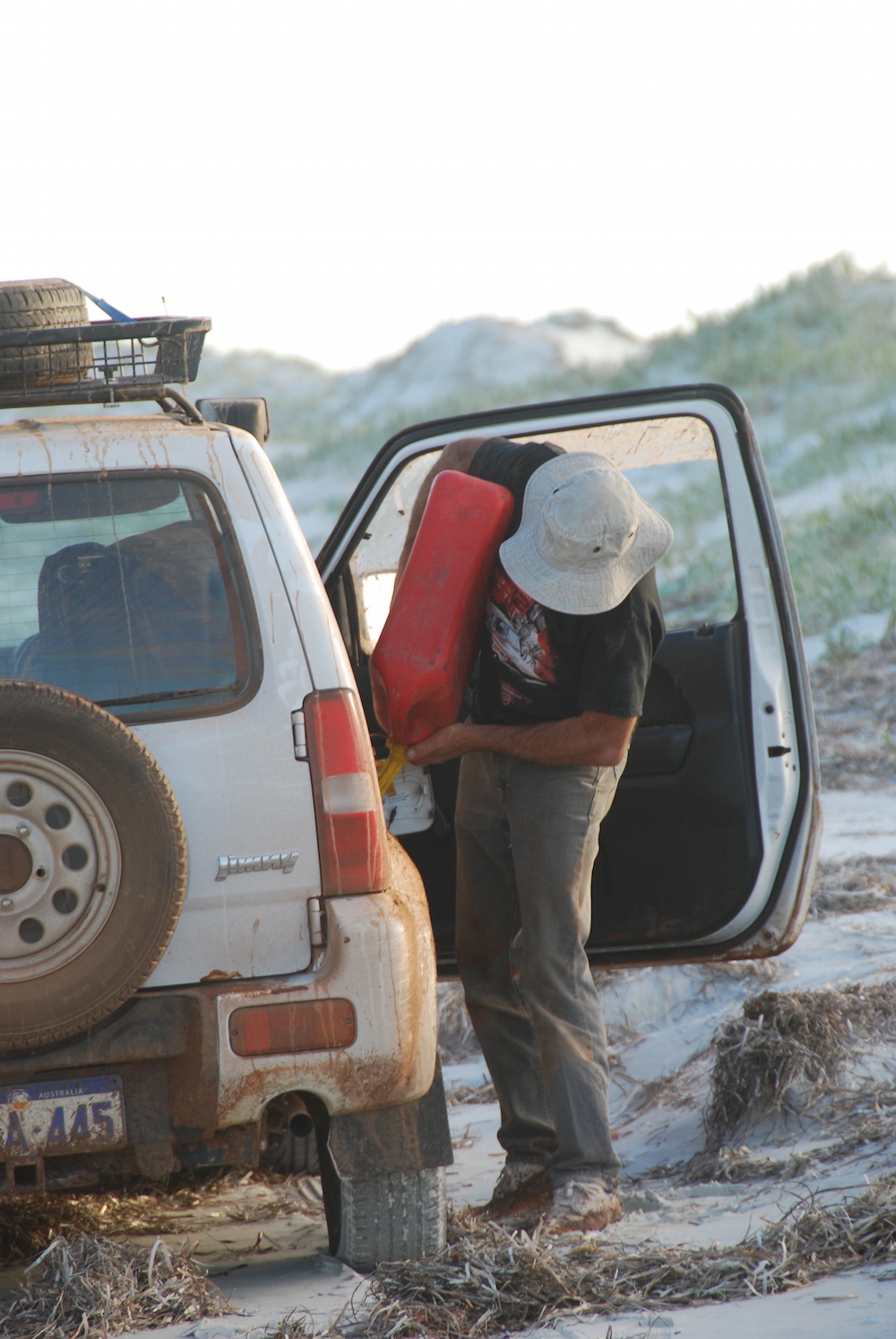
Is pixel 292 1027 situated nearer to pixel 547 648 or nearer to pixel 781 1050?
pixel 547 648

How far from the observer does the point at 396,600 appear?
10.4ft

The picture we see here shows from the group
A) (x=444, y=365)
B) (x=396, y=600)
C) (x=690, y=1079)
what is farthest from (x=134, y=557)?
(x=444, y=365)

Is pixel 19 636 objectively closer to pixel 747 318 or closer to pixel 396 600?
pixel 396 600

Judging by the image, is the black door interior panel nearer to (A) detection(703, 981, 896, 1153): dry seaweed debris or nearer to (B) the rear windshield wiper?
(A) detection(703, 981, 896, 1153): dry seaweed debris

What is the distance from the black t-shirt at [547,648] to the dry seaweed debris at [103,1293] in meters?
1.41

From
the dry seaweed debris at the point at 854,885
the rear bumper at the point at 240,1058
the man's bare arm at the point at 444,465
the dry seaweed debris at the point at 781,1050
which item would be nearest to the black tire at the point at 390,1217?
the rear bumper at the point at 240,1058

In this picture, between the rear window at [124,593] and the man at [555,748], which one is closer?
the rear window at [124,593]

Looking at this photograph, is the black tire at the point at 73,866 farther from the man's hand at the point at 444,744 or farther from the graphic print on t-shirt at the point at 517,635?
the graphic print on t-shirt at the point at 517,635

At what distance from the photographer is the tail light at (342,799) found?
2.52 m

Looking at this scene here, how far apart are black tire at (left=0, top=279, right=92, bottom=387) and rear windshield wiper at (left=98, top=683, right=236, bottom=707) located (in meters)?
0.80

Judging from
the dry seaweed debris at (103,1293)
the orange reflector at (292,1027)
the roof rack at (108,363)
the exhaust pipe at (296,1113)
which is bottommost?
the dry seaweed debris at (103,1293)

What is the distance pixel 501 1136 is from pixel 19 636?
1.74 meters

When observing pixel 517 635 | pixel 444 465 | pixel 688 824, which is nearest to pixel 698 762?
pixel 688 824

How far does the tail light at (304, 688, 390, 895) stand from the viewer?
2.52 m
